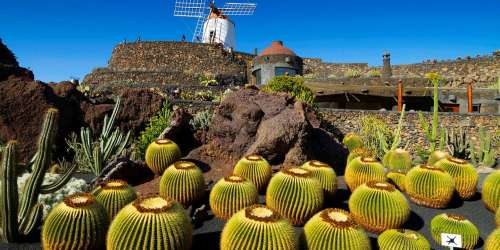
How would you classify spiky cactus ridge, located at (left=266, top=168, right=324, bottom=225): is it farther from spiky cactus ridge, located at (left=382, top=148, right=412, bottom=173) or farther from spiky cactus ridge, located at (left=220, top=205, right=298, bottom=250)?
spiky cactus ridge, located at (left=382, top=148, right=412, bottom=173)

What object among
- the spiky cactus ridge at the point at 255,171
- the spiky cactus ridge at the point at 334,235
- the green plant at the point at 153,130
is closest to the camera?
the spiky cactus ridge at the point at 334,235

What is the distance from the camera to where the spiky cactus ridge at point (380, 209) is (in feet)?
15.6

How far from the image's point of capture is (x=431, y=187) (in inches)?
222

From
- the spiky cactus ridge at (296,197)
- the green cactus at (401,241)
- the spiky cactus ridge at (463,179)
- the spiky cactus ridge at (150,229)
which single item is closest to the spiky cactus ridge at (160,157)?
the spiky cactus ridge at (296,197)

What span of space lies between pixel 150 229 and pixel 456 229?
345 centimetres

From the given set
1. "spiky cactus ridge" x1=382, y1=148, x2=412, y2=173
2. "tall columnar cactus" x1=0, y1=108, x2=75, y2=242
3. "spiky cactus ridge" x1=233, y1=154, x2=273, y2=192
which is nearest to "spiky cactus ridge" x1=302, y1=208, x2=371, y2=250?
"spiky cactus ridge" x1=233, y1=154, x2=273, y2=192

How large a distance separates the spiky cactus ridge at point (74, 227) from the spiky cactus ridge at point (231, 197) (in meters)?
1.42

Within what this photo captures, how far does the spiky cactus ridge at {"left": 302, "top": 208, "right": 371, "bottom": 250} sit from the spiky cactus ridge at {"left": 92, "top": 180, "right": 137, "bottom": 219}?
2.24 meters

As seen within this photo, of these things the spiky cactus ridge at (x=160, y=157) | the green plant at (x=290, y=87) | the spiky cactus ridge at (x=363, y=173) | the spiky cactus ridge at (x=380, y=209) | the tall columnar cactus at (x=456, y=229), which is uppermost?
the green plant at (x=290, y=87)

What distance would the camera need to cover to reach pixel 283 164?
6.64 m

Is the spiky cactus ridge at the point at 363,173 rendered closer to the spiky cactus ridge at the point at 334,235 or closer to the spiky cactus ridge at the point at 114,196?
the spiky cactus ridge at the point at 334,235

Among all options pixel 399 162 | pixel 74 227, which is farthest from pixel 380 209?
pixel 74 227

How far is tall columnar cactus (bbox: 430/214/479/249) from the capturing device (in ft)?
14.8

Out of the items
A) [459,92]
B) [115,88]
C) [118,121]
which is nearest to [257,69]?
[115,88]
